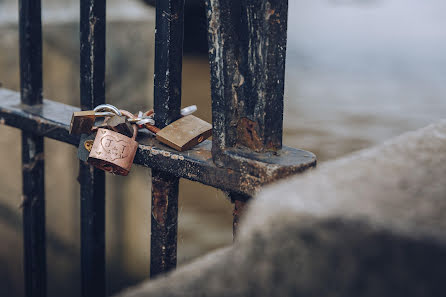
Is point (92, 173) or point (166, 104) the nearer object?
point (166, 104)

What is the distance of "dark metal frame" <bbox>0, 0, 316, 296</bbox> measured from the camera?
739mm

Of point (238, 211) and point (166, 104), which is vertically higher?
point (166, 104)

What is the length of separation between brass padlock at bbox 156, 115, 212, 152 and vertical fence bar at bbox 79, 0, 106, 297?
0.73 ft

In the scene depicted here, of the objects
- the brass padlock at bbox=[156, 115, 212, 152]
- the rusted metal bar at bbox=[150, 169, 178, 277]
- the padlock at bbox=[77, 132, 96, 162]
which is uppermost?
the brass padlock at bbox=[156, 115, 212, 152]

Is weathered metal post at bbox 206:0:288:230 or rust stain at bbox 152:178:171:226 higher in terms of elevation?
weathered metal post at bbox 206:0:288:230

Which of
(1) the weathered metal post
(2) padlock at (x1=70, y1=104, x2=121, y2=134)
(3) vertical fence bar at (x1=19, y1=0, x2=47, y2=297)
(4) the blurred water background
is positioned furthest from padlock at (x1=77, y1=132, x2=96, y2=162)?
(4) the blurred water background

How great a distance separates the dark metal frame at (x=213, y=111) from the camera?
0.74 metres

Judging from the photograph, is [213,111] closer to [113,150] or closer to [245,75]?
[245,75]

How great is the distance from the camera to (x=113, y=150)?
861 mm

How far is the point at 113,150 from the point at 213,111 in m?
0.20

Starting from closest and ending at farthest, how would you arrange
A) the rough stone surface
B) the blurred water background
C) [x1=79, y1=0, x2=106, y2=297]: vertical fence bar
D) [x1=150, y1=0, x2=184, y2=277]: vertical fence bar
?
the rough stone surface → [x1=150, y1=0, x2=184, y2=277]: vertical fence bar → [x1=79, y1=0, x2=106, y2=297]: vertical fence bar → the blurred water background

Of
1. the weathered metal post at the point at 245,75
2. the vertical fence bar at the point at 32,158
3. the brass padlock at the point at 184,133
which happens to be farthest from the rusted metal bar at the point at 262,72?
the vertical fence bar at the point at 32,158

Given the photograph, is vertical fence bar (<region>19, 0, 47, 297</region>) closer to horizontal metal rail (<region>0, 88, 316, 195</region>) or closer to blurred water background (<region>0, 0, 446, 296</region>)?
horizontal metal rail (<region>0, 88, 316, 195</region>)

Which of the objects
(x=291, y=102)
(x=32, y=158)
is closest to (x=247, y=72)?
(x=32, y=158)
